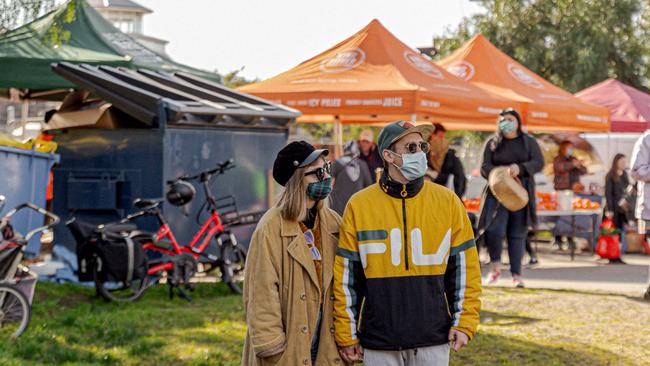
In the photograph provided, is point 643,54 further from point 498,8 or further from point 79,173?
point 79,173

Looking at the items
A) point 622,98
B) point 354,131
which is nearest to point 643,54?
point 354,131

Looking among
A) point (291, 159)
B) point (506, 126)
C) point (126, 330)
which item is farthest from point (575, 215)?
point (291, 159)

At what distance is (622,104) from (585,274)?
9.67 m

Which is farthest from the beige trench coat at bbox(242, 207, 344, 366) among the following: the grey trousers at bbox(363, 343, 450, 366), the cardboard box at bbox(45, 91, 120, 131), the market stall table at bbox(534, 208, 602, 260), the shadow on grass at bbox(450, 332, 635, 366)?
the market stall table at bbox(534, 208, 602, 260)

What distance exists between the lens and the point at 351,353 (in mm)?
4809

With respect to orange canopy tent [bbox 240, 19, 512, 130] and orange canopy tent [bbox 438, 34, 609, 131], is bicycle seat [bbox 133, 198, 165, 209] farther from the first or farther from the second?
orange canopy tent [bbox 438, 34, 609, 131]

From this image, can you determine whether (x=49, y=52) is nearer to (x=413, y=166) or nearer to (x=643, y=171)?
(x=643, y=171)

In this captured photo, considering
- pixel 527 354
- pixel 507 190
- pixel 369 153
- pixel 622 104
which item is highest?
pixel 622 104

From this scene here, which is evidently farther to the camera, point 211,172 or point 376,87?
point 376,87

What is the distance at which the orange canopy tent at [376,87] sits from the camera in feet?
49.6

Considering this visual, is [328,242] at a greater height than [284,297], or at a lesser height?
greater

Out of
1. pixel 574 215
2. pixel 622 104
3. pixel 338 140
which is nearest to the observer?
pixel 574 215

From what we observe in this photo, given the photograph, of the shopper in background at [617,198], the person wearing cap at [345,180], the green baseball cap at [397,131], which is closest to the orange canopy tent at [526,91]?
the shopper in background at [617,198]

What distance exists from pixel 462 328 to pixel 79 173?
844 cm
